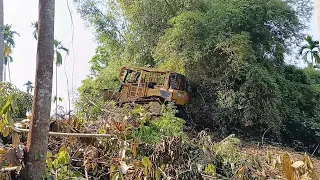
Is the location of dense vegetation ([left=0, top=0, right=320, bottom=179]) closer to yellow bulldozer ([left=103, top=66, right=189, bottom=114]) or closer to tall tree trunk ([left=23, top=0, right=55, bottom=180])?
tall tree trunk ([left=23, top=0, right=55, bottom=180])

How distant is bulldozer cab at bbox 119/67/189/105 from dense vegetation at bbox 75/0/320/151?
2.27 feet

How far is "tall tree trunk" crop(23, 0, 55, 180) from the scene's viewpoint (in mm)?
3666

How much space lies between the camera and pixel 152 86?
989 cm

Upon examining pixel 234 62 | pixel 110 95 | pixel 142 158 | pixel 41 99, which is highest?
pixel 234 62

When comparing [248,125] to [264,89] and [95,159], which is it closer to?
[264,89]

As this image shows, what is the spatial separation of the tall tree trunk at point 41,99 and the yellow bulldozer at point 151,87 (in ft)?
18.4

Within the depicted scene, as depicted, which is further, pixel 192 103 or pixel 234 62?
pixel 192 103

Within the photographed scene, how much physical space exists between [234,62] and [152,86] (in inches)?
93.0

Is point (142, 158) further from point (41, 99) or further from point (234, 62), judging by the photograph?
point (234, 62)

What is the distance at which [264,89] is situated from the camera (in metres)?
9.45

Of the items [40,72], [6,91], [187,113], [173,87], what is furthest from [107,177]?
[187,113]

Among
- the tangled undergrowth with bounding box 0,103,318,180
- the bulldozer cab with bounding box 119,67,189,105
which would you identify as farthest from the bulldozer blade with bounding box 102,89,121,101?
the tangled undergrowth with bounding box 0,103,318,180

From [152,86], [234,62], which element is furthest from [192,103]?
[234,62]

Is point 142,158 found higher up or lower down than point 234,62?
lower down
